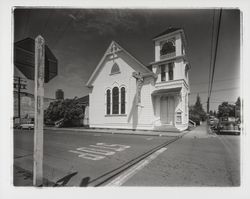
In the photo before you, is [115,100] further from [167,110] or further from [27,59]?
[27,59]

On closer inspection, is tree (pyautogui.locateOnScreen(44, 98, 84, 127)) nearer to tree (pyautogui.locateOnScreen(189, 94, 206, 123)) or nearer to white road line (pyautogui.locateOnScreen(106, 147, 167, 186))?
white road line (pyautogui.locateOnScreen(106, 147, 167, 186))

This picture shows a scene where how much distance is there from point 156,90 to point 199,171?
10263 mm

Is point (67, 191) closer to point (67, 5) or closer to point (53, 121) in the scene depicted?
point (67, 5)

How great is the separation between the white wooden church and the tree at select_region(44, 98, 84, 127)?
18.6ft

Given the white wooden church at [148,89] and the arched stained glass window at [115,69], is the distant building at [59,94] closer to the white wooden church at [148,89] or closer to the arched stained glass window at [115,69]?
the white wooden church at [148,89]

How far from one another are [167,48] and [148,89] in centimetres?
414

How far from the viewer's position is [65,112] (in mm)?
19547

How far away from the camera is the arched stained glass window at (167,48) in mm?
13391

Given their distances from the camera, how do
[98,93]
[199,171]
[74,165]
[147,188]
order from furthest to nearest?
[98,93] → [74,165] → [199,171] → [147,188]

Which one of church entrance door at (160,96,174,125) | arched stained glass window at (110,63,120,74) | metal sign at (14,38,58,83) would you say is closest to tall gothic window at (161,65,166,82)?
church entrance door at (160,96,174,125)

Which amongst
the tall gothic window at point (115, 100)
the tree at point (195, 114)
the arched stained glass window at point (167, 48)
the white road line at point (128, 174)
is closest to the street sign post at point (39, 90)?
the white road line at point (128, 174)

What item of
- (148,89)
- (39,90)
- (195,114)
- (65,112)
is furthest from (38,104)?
(195,114)

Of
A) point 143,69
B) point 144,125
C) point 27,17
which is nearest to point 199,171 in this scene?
point 27,17

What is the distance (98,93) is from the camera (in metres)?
16.4
